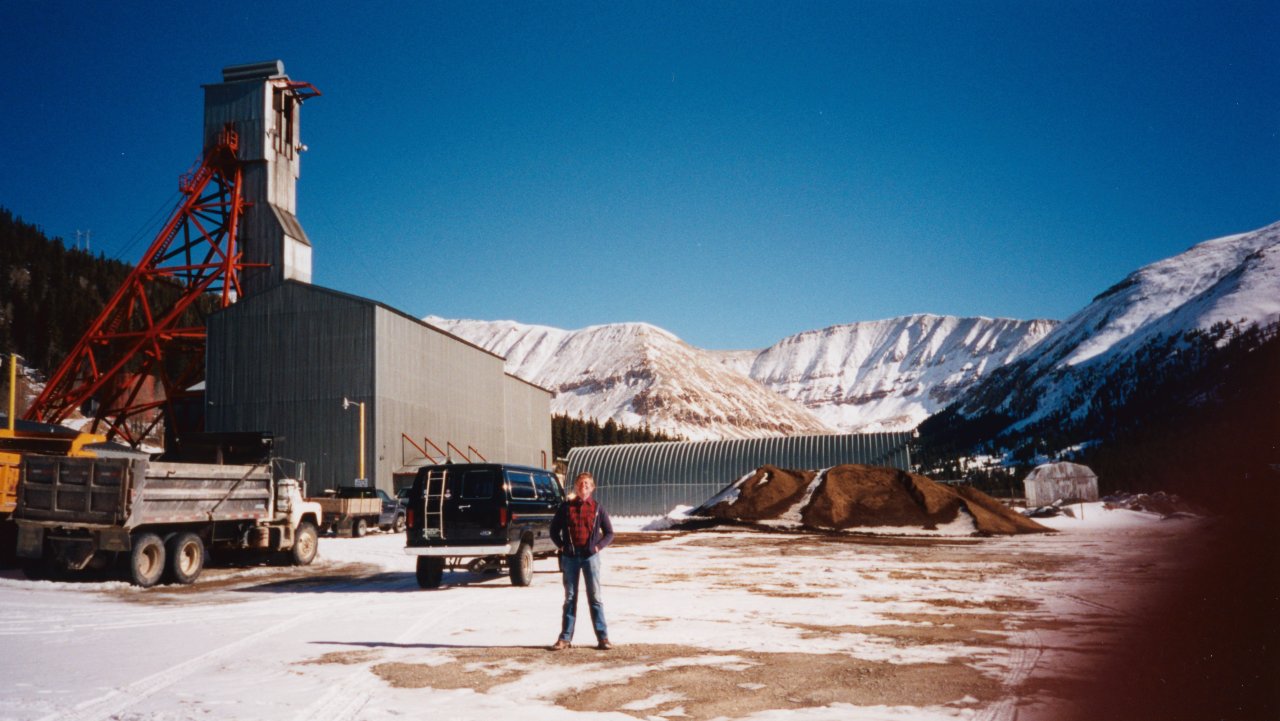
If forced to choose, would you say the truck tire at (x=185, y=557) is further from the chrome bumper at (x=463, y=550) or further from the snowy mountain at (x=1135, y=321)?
the snowy mountain at (x=1135, y=321)

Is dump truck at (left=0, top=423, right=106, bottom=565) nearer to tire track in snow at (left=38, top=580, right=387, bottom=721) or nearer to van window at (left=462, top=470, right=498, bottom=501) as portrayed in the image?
van window at (left=462, top=470, right=498, bottom=501)

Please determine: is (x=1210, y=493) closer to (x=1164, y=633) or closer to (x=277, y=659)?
(x=1164, y=633)

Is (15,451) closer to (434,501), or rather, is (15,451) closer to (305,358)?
(434,501)

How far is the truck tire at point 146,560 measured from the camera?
1639 centimetres

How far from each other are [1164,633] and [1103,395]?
13151 cm

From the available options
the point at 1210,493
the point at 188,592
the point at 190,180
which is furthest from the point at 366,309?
the point at 1210,493

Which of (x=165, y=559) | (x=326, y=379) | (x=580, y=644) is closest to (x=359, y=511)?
(x=165, y=559)

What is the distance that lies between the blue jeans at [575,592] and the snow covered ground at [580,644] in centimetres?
32

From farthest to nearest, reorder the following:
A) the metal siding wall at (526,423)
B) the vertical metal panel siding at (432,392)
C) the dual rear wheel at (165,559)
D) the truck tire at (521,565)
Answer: the metal siding wall at (526,423) < the vertical metal panel siding at (432,392) < the dual rear wheel at (165,559) < the truck tire at (521,565)

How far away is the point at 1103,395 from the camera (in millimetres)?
126750

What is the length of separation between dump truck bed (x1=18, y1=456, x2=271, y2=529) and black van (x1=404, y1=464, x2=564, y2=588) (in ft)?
16.1

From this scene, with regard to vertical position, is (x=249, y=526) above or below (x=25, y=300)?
below

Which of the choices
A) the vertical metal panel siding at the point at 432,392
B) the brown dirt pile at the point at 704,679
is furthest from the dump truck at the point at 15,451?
the vertical metal panel siding at the point at 432,392

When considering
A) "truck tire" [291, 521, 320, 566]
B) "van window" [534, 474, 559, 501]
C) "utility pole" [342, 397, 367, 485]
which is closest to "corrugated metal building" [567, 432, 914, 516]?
"utility pole" [342, 397, 367, 485]
